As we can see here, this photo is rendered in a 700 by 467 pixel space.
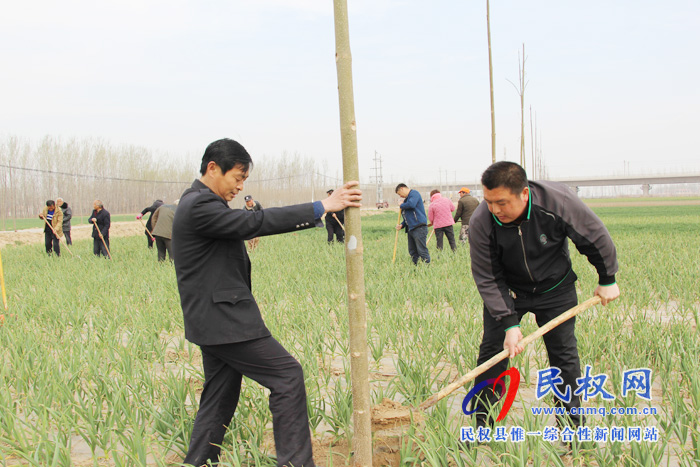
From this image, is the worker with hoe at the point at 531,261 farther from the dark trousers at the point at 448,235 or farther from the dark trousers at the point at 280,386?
the dark trousers at the point at 448,235

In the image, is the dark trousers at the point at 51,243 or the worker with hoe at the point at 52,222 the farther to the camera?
the dark trousers at the point at 51,243

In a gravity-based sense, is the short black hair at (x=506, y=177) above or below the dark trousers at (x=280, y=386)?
above

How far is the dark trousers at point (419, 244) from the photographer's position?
8.23 metres

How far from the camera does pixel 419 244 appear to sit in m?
8.27

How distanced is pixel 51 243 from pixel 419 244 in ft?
29.9

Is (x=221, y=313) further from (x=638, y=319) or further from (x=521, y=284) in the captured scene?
(x=638, y=319)

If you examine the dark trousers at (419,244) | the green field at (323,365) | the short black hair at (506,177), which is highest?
the short black hair at (506,177)

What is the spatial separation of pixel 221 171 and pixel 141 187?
40.4m

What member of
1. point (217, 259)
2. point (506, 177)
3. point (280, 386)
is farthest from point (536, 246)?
point (217, 259)

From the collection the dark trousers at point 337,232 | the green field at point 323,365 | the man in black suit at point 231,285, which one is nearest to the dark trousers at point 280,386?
the man in black suit at point 231,285

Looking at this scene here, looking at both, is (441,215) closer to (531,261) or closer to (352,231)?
(531,261)

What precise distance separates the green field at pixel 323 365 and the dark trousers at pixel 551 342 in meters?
0.16

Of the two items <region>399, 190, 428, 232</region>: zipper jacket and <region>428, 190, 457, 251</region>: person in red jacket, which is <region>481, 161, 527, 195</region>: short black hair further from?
<region>428, 190, 457, 251</region>: person in red jacket

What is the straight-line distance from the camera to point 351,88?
6.45 feet
